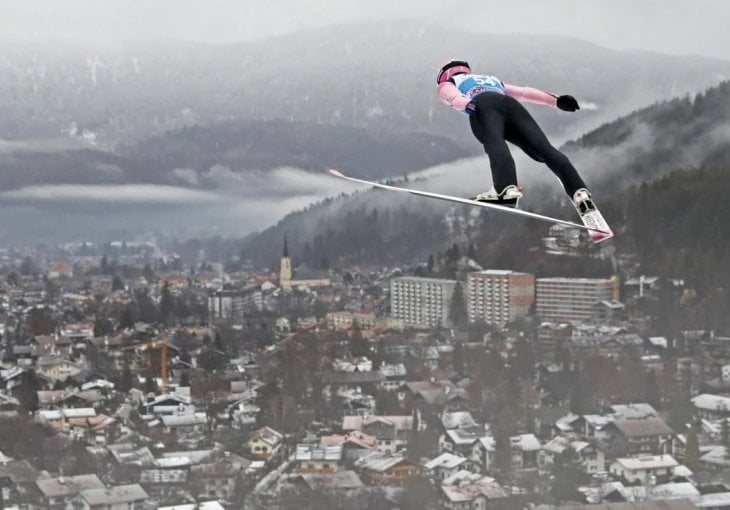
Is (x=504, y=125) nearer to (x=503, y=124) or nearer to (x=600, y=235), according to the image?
(x=503, y=124)

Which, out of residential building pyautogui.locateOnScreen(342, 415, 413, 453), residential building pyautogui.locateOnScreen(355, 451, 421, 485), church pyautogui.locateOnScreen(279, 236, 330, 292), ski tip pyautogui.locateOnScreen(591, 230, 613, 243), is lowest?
residential building pyautogui.locateOnScreen(355, 451, 421, 485)

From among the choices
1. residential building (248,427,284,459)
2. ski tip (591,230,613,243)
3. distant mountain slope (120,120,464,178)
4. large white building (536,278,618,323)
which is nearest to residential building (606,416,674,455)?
residential building (248,427,284,459)

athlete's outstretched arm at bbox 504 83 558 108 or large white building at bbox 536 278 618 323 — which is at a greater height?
athlete's outstretched arm at bbox 504 83 558 108

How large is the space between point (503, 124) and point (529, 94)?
0.16 m

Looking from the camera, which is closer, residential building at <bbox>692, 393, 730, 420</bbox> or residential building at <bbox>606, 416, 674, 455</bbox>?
residential building at <bbox>606, 416, 674, 455</bbox>

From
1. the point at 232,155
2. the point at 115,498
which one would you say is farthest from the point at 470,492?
the point at 232,155

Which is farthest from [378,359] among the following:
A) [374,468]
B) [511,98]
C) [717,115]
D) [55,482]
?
[511,98]

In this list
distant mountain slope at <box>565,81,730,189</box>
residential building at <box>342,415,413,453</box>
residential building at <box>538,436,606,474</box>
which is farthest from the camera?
distant mountain slope at <box>565,81,730,189</box>

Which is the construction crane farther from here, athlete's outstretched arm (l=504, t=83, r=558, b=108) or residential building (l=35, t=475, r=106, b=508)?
athlete's outstretched arm (l=504, t=83, r=558, b=108)

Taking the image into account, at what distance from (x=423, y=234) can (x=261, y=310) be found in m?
4.81

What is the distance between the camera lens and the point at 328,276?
33.6 metres

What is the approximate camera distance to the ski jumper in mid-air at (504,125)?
367 cm

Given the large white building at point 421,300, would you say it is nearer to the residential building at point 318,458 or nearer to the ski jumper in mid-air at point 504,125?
the residential building at point 318,458

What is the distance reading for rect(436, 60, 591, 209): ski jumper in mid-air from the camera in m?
3.67
